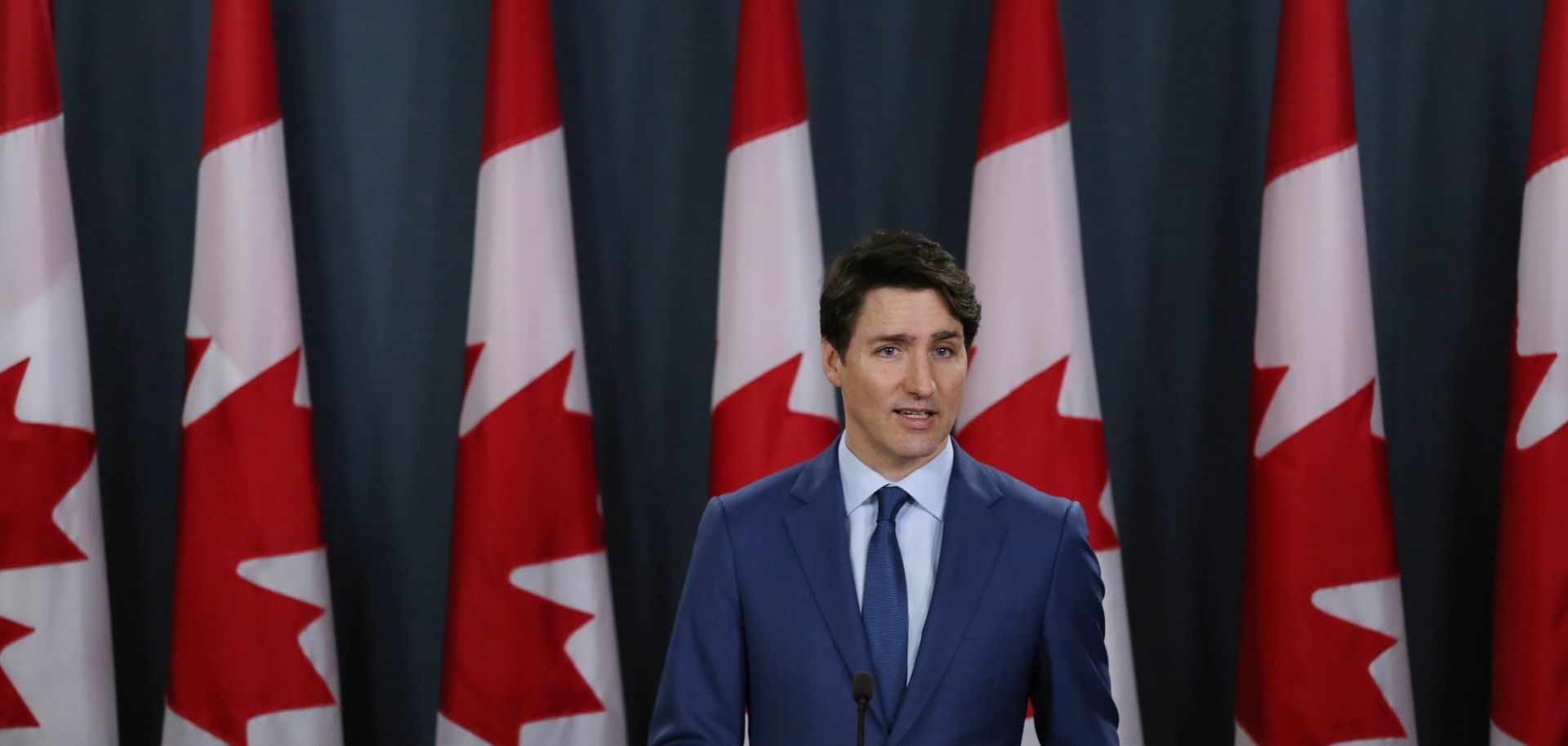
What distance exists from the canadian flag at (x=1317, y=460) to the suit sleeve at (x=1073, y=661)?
1721mm

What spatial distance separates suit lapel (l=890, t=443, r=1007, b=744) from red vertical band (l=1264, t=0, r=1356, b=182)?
1.96m

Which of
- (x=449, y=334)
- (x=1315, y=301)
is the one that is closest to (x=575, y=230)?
(x=449, y=334)

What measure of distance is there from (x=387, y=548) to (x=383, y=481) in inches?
7.2

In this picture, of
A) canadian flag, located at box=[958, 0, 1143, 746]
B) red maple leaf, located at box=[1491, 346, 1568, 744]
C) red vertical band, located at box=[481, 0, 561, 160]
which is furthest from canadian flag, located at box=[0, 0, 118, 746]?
red maple leaf, located at box=[1491, 346, 1568, 744]

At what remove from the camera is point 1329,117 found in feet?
10.4

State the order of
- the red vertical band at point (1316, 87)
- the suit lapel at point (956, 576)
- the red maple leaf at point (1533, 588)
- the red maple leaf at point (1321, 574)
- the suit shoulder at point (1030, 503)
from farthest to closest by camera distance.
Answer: the red vertical band at point (1316, 87) < the red maple leaf at point (1321, 574) < the red maple leaf at point (1533, 588) < the suit shoulder at point (1030, 503) < the suit lapel at point (956, 576)

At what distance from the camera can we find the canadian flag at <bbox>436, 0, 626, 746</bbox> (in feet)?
10.7

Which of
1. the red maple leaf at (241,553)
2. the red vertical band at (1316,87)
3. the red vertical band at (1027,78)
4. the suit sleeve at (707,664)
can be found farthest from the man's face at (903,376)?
the red maple leaf at (241,553)

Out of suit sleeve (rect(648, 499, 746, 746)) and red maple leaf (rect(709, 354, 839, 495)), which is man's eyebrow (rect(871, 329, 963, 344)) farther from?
red maple leaf (rect(709, 354, 839, 495))

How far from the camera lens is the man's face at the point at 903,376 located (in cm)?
156

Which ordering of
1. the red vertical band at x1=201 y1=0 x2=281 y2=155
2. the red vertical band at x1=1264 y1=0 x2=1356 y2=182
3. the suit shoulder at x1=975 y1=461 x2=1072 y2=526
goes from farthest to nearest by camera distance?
the red vertical band at x1=201 y1=0 x2=281 y2=155
the red vertical band at x1=1264 y1=0 x2=1356 y2=182
the suit shoulder at x1=975 y1=461 x2=1072 y2=526

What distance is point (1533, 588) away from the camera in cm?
299

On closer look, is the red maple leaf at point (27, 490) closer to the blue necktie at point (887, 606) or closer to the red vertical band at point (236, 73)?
the red vertical band at point (236, 73)

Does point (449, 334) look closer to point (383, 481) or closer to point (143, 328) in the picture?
point (383, 481)
